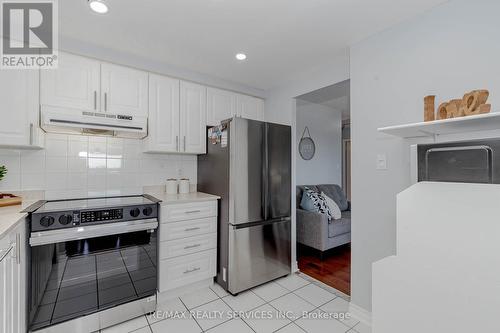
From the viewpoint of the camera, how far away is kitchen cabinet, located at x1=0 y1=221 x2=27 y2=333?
43.1 inches

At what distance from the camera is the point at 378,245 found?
6.06 ft

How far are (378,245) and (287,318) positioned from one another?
98cm

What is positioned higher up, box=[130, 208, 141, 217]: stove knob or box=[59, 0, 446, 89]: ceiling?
box=[59, 0, 446, 89]: ceiling

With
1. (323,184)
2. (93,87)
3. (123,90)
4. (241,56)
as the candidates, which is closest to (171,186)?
(123,90)

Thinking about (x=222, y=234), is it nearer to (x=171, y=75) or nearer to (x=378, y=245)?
(x=378, y=245)

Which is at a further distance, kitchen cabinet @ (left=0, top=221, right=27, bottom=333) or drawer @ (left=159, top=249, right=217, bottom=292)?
drawer @ (left=159, top=249, right=217, bottom=292)

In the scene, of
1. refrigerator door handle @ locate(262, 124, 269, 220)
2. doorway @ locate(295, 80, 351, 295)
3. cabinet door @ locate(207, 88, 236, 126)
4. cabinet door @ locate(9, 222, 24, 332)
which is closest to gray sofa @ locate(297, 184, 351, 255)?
doorway @ locate(295, 80, 351, 295)

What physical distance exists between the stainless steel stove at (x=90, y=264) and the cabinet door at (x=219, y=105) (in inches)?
50.9

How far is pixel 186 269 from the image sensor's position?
2.24m

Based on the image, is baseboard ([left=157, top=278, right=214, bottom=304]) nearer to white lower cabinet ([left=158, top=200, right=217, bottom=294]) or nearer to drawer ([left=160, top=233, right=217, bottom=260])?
white lower cabinet ([left=158, top=200, right=217, bottom=294])

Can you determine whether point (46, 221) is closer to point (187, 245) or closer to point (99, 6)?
point (187, 245)

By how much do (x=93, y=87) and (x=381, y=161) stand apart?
104 inches

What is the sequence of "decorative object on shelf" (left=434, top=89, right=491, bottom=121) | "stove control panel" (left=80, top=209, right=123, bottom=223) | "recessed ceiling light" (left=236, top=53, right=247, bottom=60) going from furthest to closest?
"recessed ceiling light" (left=236, top=53, right=247, bottom=60)
"stove control panel" (left=80, top=209, right=123, bottom=223)
"decorative object on shelf" (left=434, top=89, right=491, bottom=121)

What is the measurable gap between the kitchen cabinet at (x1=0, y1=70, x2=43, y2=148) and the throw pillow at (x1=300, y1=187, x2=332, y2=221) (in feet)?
10.1
